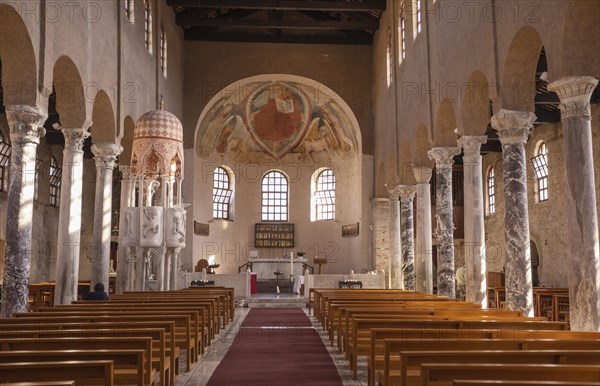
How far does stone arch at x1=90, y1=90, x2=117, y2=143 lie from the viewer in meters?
16.3

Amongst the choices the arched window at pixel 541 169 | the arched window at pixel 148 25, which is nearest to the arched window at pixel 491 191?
the arched window at pixel 541 169

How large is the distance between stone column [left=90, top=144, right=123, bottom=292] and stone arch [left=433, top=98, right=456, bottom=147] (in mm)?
8766

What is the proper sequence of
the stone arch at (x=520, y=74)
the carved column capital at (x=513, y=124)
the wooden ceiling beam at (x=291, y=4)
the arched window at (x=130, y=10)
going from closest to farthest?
the stone arch at (x=520, y=74) < the carved column capital at (x=513, y=124) < the arched window at (x=130, y=10) < the wooden ceiling beam at (x=291, y=4)

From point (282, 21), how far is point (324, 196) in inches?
387

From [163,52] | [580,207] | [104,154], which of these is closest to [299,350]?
[580,207]

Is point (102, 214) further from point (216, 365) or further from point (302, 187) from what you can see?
point (302, 187)

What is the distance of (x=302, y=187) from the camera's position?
107 ft

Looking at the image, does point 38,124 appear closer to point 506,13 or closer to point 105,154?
point 105,154

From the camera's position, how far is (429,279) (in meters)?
19.0

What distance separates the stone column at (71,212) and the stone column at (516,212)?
30.8ft

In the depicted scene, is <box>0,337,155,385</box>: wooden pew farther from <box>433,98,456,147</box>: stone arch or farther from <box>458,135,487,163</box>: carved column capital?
<box>433,98,456,147</box>: stone arch

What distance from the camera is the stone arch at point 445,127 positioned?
16438mm

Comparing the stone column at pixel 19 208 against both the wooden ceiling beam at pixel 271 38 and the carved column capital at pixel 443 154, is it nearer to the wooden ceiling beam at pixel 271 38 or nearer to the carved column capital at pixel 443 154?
the carved column capital at pixel 443 154

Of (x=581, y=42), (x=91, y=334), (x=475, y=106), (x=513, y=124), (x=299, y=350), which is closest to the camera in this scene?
(x=91, y=334)
